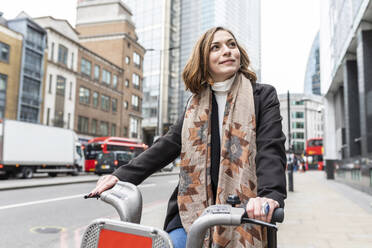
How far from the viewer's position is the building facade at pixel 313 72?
12875 centimetres

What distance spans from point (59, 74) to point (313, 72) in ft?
381

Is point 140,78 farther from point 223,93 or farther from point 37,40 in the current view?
point 223,93

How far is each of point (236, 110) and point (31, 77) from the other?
110 ft

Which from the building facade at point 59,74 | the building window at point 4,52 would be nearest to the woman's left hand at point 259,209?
the building window at point 4,52

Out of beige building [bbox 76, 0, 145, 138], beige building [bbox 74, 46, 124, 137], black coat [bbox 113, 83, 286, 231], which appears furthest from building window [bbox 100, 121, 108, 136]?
black coat [bbox 113, 83, 286, 231]

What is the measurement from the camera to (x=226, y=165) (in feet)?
5.89

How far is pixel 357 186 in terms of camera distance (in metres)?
16.0

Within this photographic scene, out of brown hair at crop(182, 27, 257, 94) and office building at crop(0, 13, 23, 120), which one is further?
office building at crop(0, 13, 23, 120)

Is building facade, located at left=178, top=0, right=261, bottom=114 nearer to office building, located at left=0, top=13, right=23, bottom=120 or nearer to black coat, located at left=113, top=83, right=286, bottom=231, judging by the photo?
office building, located at left=0, top=13, right=23, bottom=120

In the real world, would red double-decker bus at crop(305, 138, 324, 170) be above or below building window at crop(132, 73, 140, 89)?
below

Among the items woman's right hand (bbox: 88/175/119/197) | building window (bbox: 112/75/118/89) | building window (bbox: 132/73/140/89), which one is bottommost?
woman's right hand (bbox: 88/175/119/197)

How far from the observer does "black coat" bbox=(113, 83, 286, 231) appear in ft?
5.35

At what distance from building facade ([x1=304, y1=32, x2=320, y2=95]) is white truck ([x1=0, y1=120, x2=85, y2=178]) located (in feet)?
382

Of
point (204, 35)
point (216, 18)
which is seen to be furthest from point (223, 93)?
point (216, 18)
